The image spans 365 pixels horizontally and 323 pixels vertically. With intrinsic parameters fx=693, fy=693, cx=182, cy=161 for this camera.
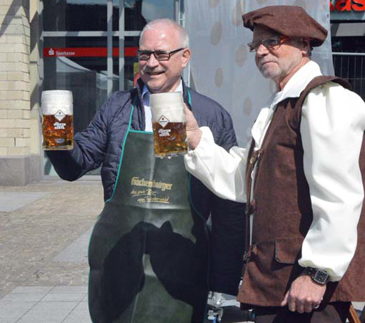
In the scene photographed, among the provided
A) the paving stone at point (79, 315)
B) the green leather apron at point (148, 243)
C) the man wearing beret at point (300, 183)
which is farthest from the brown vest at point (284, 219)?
the paving stone at point (79, 315)

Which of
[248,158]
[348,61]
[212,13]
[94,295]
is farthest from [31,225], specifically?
[248,158]

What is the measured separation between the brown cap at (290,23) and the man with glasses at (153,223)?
0.60 meters

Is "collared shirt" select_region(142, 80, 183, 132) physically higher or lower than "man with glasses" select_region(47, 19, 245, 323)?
higher

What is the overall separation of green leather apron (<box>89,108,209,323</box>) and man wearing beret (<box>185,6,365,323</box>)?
1.01 feet

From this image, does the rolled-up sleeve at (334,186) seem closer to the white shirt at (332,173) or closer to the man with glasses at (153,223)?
the white shirt at (332,173)

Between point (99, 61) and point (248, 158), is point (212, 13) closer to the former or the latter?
point (248, 158)

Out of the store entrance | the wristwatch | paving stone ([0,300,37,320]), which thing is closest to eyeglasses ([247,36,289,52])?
the wristwatch

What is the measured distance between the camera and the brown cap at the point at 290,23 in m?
2.38

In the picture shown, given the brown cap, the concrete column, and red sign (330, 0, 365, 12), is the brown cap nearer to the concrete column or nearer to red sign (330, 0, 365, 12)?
red sign (330, 0, 365, 12)

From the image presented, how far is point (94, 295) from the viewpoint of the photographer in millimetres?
2955

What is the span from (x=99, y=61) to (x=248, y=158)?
11.9m

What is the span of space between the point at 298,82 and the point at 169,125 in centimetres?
47

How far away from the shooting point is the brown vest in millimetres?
2291

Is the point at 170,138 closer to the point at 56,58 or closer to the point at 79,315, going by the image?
the point at 79,315
